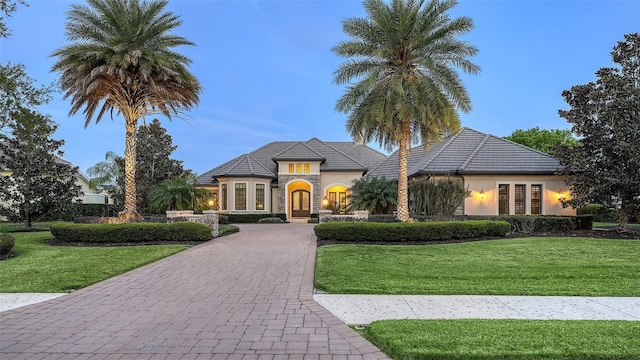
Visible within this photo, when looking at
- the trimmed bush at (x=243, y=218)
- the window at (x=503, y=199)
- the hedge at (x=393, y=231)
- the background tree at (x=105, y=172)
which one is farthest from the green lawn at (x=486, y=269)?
the background tree at (x=105, y=172)

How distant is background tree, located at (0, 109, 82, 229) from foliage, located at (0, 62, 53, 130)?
840 cm

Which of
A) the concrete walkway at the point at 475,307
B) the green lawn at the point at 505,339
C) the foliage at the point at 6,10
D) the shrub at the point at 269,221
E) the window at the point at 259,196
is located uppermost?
the foliage at the point at 6,10

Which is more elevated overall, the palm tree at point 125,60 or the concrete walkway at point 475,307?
the palm tree at point 125,60

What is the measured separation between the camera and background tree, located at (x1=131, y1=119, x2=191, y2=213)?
24.7 meters

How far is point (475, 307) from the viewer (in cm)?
593

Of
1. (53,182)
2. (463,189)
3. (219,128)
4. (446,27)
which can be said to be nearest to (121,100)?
(53,182)

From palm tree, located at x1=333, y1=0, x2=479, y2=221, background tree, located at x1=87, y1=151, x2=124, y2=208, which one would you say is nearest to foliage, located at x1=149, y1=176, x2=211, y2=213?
palm tree, located at x1=333, y1=0, x2=479, y2=221

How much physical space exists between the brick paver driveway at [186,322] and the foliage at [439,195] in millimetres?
12027

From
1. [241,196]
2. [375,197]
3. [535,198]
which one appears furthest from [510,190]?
[241,196]

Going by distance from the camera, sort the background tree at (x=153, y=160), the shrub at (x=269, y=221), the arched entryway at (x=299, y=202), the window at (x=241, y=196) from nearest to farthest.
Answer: the background tree at (x=153, y=160)
the shrub at (x=269, y=221)
the window at (x=241, y=196)
the arched entryway at (x=299, y=202)

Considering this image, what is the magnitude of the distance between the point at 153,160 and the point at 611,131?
25.5m

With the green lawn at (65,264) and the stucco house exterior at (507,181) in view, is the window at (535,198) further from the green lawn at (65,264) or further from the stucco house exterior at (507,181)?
the green lawn at (65,264)

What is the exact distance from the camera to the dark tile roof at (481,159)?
2058 centimetres

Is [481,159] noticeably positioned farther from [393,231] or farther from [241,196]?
[241,196]
